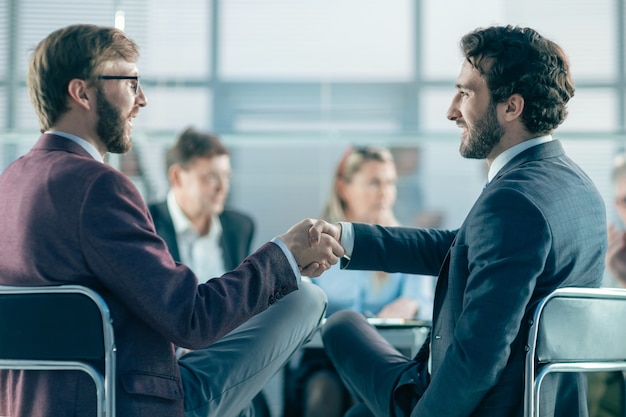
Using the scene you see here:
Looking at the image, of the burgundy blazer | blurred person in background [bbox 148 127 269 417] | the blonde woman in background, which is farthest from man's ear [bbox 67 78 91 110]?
→ blurred person in background [bbox 148 127 269 417]

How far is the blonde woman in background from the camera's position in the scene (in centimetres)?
316

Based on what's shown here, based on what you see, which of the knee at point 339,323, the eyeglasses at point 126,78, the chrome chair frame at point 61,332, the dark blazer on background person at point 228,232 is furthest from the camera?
the dark blazer on background person at point 228,232

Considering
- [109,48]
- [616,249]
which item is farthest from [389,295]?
[109,48]

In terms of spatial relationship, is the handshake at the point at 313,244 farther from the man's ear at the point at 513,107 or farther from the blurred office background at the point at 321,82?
the blurred office background at the point at 321,82

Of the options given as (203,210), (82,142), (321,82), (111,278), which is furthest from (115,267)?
(321,82)

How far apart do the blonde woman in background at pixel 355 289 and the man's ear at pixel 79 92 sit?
152 centimetres

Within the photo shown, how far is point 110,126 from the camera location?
206 cm

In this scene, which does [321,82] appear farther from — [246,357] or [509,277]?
[509,277]

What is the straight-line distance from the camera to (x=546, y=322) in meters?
1.82

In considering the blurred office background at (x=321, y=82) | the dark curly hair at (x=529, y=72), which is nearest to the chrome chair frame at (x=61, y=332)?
the dark curly hair at (x=529, y=72)

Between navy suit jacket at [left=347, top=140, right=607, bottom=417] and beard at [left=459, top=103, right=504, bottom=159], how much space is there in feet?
0.38

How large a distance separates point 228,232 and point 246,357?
2.32 m

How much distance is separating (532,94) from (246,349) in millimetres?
931

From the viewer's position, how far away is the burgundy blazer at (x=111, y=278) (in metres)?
1.78
